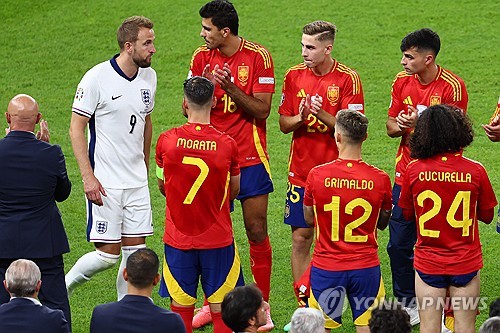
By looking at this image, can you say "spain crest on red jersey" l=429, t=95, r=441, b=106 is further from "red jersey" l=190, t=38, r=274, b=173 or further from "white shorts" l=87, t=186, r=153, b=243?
"white shorts" l=87, t=186, r=153, b=243

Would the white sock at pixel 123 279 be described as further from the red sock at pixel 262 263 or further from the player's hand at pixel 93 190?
the red sock at pixel 262 263

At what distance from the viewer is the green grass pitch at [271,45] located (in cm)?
1381

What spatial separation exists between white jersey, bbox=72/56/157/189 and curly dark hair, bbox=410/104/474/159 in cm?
233

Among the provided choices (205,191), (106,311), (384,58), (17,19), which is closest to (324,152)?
(205,191)

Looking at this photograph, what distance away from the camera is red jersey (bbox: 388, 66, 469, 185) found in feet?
26.6

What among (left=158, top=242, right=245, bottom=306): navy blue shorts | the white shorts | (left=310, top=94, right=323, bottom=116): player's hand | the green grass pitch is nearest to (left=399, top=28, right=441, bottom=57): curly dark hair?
(left=310, top=94, right=323, bottom=116): player's hand

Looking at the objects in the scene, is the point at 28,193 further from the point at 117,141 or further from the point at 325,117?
the point at 325,117

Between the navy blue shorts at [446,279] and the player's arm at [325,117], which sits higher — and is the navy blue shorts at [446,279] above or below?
below

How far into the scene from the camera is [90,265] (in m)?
8.05

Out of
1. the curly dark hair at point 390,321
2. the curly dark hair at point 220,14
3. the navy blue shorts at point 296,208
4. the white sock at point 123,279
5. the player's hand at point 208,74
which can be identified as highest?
the curly dark hair at point 220,14

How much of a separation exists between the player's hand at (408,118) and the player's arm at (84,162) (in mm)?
2317

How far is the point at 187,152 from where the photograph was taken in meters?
6.96

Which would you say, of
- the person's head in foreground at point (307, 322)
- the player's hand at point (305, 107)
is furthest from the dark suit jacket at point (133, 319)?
the player's hand at point (305, 107)

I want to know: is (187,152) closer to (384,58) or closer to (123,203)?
(123,203)
